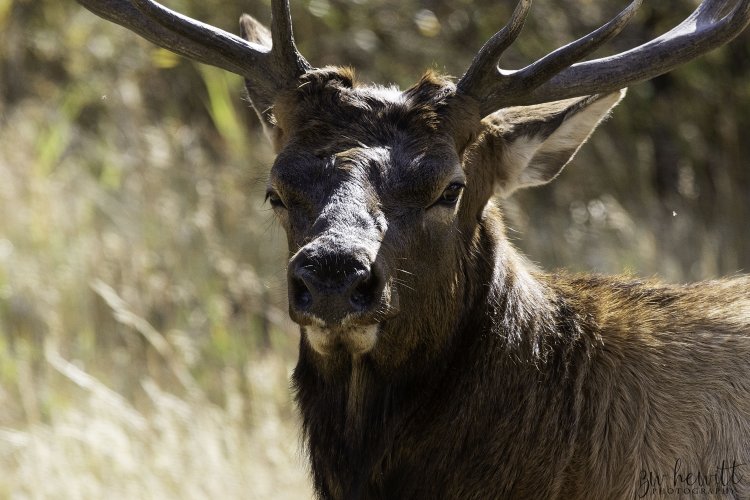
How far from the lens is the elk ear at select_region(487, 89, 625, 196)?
464 cm

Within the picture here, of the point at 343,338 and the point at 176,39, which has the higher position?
the point at 176,39

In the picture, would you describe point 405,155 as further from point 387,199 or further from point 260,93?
point 260,93

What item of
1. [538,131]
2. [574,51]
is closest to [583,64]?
[574,51]

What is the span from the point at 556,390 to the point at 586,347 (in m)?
0.22

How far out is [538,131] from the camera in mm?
4660

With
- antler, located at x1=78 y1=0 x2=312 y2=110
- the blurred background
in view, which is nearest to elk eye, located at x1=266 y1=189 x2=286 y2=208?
antler, located at x1=78 y1=0 x2=312 y2=110

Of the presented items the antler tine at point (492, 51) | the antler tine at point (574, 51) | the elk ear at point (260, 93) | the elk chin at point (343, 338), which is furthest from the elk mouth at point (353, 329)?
the elk ear at point (260, 93)

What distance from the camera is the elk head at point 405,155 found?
3.81 metres

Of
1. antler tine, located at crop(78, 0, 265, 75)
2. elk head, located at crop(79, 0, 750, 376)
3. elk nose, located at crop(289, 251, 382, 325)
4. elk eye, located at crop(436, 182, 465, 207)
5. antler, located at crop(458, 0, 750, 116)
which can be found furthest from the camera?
antler tine, located at crop(78, 0, 265, 75)

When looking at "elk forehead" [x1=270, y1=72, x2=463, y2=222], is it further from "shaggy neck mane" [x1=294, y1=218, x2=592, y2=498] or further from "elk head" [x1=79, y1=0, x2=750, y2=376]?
"shaggy neck mane" [x1=294, y1=218, x2=592, y2=498]

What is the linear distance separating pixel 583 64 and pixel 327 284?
1546 mm

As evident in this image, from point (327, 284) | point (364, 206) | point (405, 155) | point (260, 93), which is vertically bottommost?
point (327, 284)

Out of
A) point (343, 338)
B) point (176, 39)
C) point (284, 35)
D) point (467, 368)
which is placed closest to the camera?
point (343, 338)

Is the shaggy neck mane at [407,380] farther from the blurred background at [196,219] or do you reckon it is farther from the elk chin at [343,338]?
the blurred background at [196,219]
